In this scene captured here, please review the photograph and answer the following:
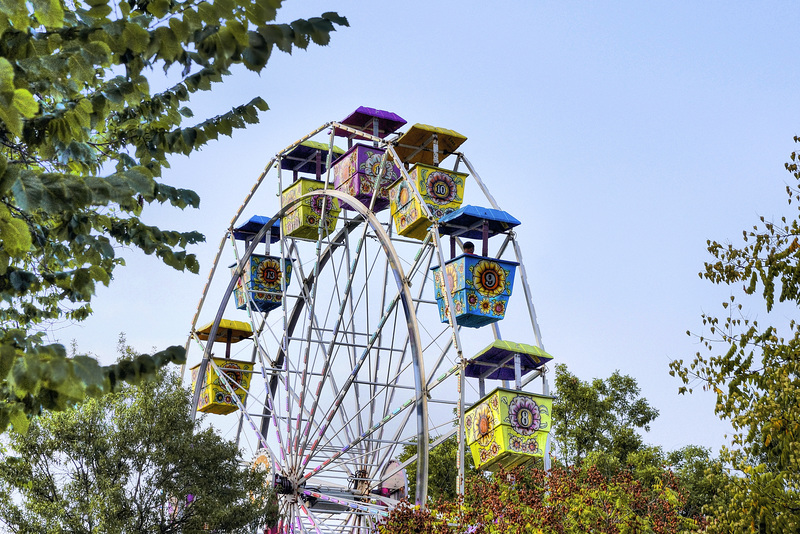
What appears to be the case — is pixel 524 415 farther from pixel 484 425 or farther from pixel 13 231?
pixel 13 231

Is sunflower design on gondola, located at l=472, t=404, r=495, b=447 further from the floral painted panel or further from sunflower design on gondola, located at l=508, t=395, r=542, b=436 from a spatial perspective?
sunflower design on gondola, located at l=508, t=395, r=542, b=436

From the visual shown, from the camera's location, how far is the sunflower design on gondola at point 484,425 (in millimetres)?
17047

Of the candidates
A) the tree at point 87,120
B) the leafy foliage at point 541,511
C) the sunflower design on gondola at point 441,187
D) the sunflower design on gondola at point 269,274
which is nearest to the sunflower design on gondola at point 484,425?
the leafy foliage at point 541,511

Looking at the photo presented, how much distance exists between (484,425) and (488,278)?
8.75ft

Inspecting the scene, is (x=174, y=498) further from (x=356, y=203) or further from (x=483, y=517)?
(x=356, y=203)

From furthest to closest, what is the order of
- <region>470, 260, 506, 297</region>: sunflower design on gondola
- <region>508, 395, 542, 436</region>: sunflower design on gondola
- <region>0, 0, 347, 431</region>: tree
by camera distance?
<region>470, 260, 506, 297</region>: sunflower design on gondola, <region>508, 395, 542, 436</region>: sunflower design on gondola, <region>0, 0, 347, 431</region>: tree

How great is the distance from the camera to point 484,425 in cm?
1720

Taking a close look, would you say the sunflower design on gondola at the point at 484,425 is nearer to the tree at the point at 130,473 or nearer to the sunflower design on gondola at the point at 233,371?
the tree at the point at 130,473

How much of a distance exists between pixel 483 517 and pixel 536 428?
2.42 metres

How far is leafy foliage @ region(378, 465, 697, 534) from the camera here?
1505 cm

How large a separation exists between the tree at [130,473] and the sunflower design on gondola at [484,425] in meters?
3.71

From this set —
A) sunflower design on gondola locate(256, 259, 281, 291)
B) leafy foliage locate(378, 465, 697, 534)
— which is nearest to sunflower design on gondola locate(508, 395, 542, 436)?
leafy foliage locate(378, 465, 697, 534)

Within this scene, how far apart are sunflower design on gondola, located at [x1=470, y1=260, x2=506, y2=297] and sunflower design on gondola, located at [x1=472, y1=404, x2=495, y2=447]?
2.13 metres

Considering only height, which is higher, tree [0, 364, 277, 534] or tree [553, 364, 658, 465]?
tree [553, 364, 658, 465]
